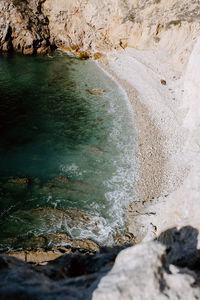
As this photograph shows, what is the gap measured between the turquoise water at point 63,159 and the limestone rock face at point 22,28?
15.1 metres

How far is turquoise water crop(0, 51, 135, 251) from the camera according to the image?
41.4ft

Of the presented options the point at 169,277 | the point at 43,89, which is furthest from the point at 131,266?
the point at 43,89

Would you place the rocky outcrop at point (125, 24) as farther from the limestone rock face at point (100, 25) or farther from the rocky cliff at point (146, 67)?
the rocky cliff at point (146, 67)

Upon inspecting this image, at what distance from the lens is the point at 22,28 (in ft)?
141

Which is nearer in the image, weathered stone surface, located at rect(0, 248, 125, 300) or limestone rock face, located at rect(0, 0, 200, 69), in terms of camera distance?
weathered stone surface, located at rect(0, 248, 125, 300)

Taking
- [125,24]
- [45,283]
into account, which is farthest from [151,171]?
[125,24]

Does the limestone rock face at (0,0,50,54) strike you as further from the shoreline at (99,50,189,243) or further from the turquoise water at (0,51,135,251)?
the shoreline at (99,50,189,243)

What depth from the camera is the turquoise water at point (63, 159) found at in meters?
12.6

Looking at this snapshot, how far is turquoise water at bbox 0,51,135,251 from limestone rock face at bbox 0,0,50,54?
15.1 metres

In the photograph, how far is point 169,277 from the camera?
3559 millimetres

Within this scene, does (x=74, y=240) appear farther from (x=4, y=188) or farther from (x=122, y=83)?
(x=122, y=83)

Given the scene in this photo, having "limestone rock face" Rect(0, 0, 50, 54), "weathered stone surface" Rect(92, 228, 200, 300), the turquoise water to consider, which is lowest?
the turquoise water

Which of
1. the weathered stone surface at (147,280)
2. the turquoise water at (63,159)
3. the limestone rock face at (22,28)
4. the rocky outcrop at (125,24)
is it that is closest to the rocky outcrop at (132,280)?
the weathered stone surface at (147,280)

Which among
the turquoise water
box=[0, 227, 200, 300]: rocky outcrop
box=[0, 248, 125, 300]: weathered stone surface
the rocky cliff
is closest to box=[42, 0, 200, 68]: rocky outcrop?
the rocky cliff
